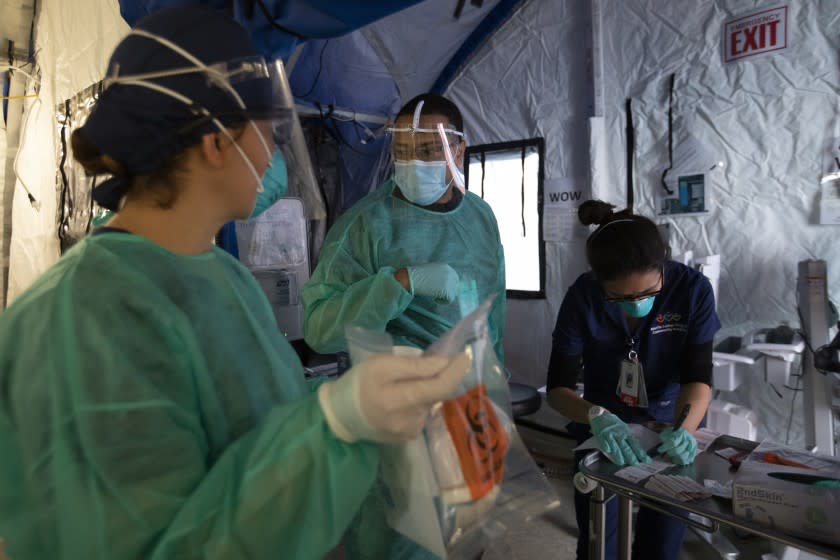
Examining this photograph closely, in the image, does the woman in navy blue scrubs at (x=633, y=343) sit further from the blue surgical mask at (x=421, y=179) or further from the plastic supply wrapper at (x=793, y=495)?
the blue surgical mask at (x=421, y=179)

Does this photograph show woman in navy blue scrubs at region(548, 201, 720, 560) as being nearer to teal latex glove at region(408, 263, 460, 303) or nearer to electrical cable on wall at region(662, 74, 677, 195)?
teal latex glove at region(408, 263, 460, 303)

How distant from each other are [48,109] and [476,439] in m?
3.80

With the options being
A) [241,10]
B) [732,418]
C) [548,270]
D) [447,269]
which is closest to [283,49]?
[241,10]

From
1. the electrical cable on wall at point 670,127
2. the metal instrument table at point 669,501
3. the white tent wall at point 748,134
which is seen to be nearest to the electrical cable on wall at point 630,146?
the white tent wall at point 748,134

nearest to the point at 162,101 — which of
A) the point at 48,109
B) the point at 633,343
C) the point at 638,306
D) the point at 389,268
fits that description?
the point at 389,268

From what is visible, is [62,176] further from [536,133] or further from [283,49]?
[536,133]

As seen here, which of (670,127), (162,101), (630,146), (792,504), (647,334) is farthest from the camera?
(630,146)

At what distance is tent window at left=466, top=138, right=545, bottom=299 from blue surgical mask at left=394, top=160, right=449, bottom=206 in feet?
5.96

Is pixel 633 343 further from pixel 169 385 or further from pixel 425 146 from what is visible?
pixel 169 385

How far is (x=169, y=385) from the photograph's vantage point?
60cm

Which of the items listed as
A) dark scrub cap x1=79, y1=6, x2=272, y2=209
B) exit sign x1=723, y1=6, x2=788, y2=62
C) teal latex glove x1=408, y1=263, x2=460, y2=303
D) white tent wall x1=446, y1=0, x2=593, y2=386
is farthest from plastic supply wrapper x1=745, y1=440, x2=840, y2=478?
exit sign x1=723, y1=6, x2=788, y2=62

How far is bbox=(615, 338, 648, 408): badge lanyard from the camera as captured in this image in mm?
A: 1637

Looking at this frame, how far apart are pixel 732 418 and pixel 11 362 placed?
2.59 meters

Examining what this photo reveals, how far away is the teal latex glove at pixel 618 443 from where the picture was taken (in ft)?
4.68
